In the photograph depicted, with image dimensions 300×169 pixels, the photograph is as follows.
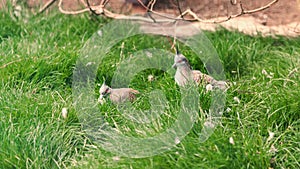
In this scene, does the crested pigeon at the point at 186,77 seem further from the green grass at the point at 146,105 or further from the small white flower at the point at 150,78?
the small white flower at the point at 150,78

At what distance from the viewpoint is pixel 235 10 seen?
492 centimetres

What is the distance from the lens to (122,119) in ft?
9.53

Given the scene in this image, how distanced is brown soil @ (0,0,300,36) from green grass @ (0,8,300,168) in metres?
0.43

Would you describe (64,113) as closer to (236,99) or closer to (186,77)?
(186,77)

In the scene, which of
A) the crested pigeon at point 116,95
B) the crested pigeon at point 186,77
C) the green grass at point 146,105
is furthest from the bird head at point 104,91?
the crested pigeon at point 186,77

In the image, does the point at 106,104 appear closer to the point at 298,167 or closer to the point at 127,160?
the point at 127,160

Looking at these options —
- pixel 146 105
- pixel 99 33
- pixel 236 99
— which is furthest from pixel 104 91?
pixel 99 33

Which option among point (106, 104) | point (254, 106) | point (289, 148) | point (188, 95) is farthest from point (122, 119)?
point (289, 148)

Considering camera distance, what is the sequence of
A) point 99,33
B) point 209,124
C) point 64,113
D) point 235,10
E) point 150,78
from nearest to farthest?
→ 1. point 209,124
2. point 64,113
3. point 150,78
4. point 99,33
5. point 235,10

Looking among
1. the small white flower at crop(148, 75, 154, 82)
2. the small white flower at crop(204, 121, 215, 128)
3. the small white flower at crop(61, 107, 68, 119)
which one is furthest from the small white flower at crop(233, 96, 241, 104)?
the small white flower at crop(61, 107, 68, 119)

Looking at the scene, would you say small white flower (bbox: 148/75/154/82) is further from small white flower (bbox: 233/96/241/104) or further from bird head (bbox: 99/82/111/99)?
small white flower (bbox: 233/96/241/104)

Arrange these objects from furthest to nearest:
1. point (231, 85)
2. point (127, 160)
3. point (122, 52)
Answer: point (122, 52)
point (231, 85)
point (127, 160)

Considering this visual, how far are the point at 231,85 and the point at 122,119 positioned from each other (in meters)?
0.70

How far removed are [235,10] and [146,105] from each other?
2196 millimetres
